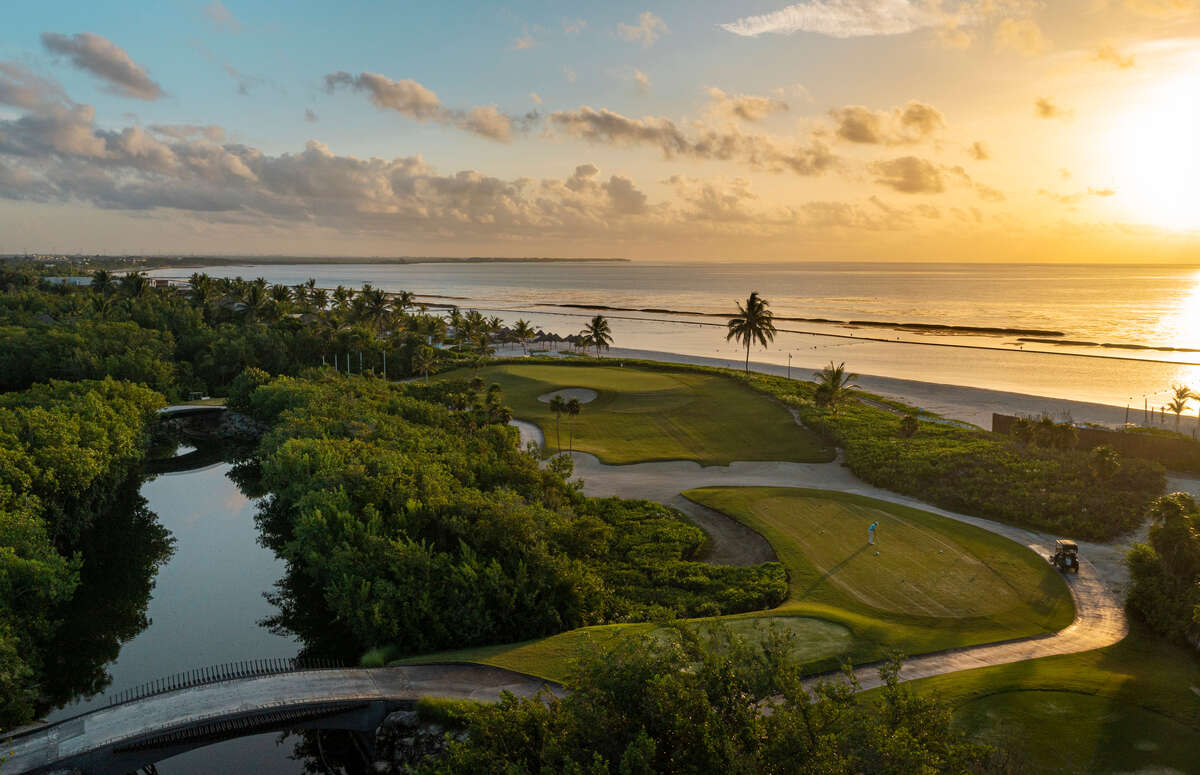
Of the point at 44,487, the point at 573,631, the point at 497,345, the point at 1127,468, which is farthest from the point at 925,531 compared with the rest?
the point at 497,345

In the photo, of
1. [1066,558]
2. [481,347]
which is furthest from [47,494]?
[481,347]

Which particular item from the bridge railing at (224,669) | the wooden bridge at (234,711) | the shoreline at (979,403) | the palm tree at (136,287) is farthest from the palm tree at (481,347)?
the wooden bridge at (234,711)

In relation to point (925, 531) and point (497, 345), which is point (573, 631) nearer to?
point (925, 531)

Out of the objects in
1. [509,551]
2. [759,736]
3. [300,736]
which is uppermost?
[759,736]

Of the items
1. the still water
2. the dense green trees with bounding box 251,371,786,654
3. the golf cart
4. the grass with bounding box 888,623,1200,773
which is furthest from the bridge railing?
the golf cart

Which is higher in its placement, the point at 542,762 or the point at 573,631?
the point at 542,762

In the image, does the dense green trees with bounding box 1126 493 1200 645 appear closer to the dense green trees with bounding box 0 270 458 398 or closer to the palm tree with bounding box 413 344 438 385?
the palm tree with bounding box 413 344 438 385
